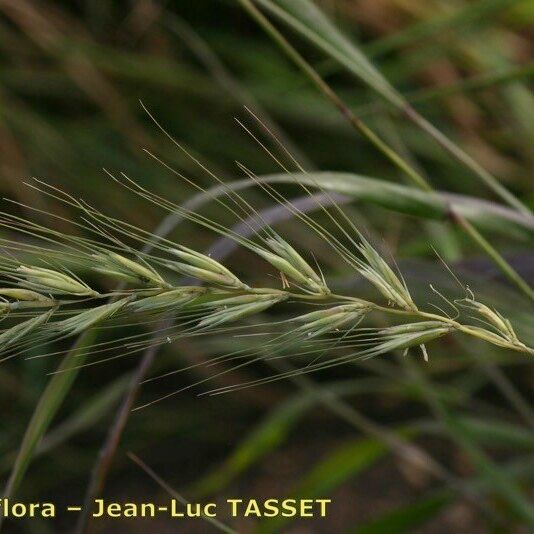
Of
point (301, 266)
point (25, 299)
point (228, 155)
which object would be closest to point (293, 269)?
point (301, 266)

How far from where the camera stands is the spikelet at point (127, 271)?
0.39 meters

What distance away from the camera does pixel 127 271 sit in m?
0.40

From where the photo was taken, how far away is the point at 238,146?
153cm

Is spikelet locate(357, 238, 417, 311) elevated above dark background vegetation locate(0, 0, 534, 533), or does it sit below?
below

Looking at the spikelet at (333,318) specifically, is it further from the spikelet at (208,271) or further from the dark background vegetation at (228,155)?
the dark background vegetation at (228,155)

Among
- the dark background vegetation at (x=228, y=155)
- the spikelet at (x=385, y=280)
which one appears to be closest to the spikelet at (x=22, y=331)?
the spikelet at (x=385, y=280)

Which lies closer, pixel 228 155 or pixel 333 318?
pixel 333 318

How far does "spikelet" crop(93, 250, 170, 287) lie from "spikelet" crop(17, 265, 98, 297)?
1 cm

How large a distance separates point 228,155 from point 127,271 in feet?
3.80

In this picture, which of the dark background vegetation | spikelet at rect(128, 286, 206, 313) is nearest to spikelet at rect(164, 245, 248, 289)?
spikelet at rect(128, 286, 206, 313)

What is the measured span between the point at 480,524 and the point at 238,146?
2.28 feet

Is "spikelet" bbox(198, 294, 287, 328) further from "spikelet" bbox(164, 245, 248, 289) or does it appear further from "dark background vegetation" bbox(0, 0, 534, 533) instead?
"dark background vegetation" bbox(0, 0, 534, 533)

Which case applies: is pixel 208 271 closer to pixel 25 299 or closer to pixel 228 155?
pixel 25 299

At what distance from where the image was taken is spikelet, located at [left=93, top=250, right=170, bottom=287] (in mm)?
394
